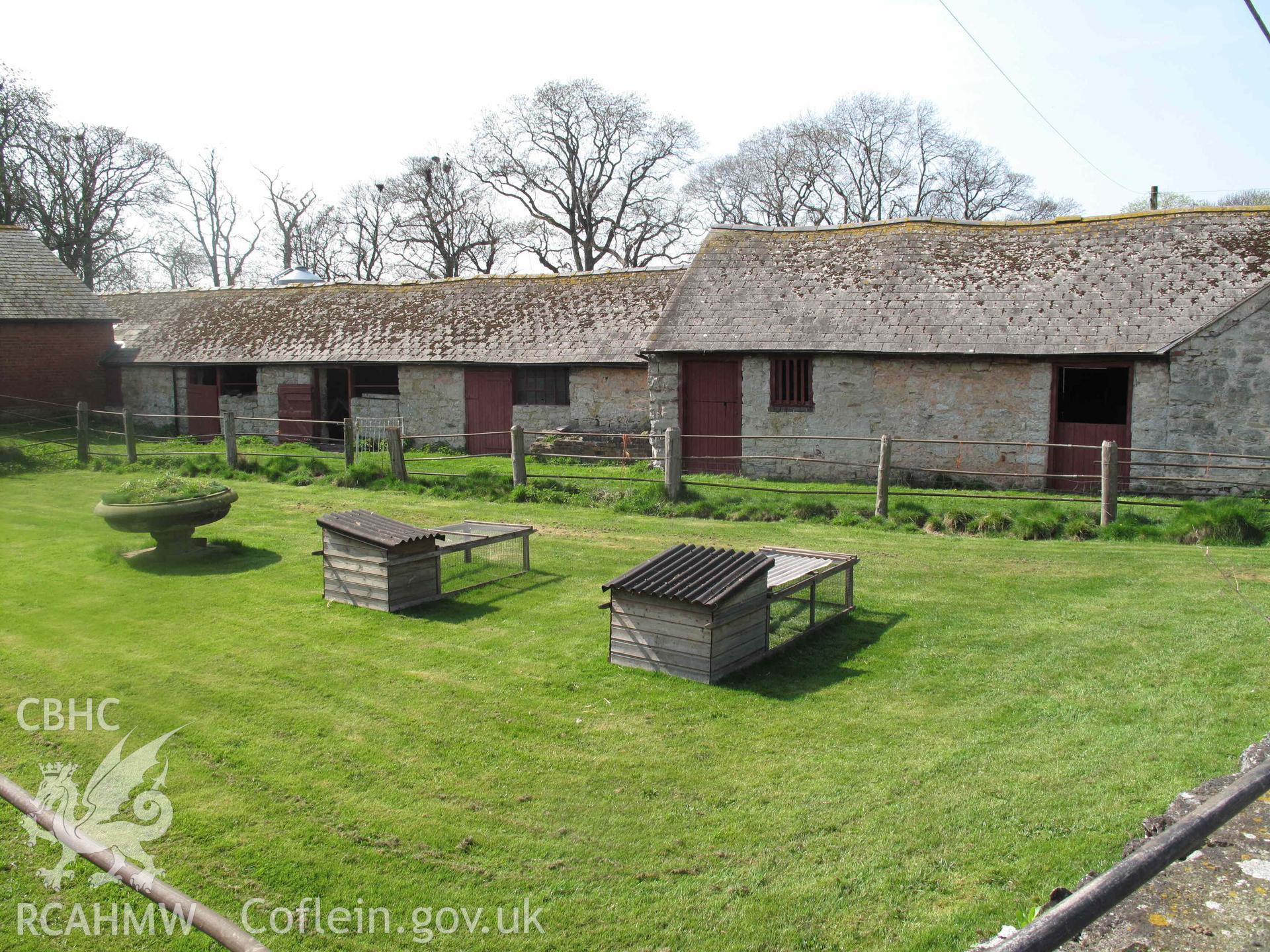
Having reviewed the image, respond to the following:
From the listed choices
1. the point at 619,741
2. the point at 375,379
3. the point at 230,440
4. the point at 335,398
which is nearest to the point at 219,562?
the point at 619,741

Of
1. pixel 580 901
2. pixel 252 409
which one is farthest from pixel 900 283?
pixel 252 409

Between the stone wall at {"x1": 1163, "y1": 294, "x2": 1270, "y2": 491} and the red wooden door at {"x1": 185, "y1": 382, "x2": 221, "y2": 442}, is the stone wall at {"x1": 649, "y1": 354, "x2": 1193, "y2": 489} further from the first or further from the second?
the red wooden door at {"x1": 185, "y1": 382, "x2": 221, "y2": 442}

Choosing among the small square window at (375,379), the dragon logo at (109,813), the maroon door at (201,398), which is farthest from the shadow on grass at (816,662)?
the maroon door at (201,398)

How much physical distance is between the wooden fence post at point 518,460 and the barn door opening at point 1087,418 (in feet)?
29.3

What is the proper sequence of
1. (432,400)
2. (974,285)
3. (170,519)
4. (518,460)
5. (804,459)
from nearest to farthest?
(170,519) < (518,460) < (804,459) < (974,285) < (432,400)

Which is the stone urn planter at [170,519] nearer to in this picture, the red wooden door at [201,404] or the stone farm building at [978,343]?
the stone farm building at [978,343]

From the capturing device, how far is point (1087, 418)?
17.7 metres

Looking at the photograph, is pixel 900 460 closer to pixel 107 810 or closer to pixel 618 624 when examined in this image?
pixel 618 624

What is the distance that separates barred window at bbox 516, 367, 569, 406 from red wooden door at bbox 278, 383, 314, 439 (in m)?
6.16

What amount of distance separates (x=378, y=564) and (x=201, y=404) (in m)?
20.5

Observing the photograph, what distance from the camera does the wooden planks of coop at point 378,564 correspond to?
30.1 ft

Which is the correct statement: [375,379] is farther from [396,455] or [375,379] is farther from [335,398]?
[396,455]

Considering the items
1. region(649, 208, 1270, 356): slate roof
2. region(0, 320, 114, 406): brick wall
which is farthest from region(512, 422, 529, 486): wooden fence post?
region(0, 320, 114, 406): brick wall

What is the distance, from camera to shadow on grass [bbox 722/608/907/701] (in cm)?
729
